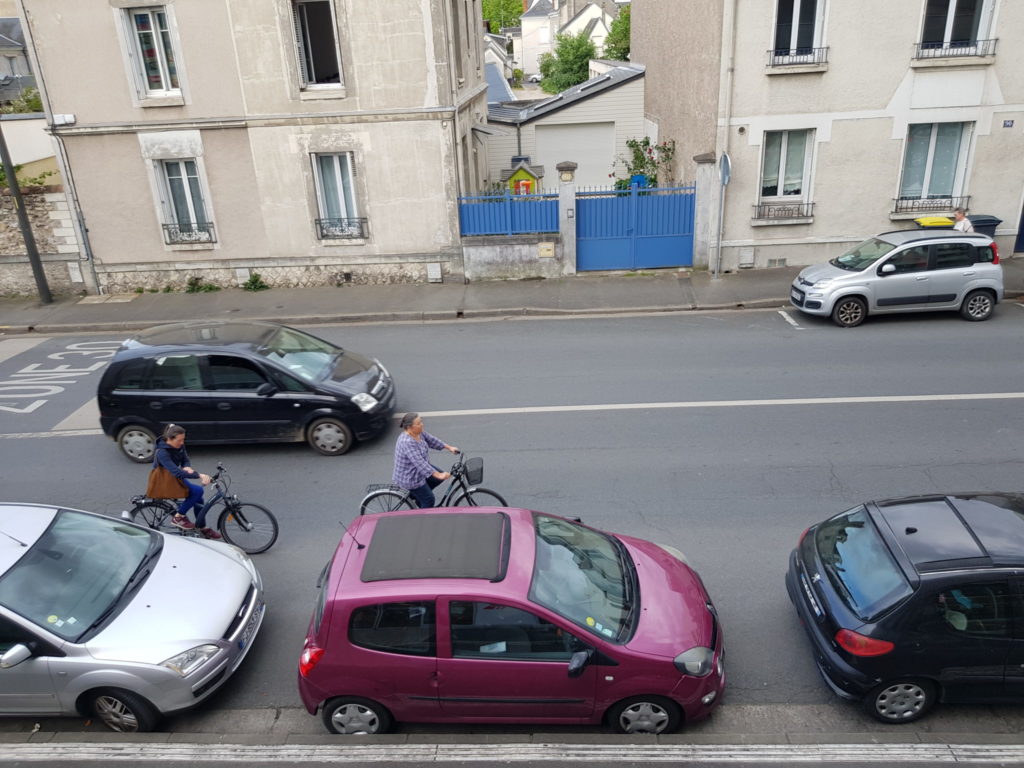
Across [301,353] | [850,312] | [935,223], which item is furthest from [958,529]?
[935,223]

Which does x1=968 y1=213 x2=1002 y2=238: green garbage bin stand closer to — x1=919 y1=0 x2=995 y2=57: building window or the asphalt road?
the asphalt road

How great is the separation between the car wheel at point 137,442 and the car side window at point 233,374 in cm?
107

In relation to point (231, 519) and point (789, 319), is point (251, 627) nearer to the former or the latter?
point (231, 519)

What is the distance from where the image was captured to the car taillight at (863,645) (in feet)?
17.1

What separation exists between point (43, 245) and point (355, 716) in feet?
55.6

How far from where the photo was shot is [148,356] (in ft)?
31.7

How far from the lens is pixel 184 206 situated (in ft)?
58.7

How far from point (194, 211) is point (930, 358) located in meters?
15.5

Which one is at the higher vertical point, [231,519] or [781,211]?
[781,211]

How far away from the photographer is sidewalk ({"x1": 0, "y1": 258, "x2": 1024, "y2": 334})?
51.6 feet

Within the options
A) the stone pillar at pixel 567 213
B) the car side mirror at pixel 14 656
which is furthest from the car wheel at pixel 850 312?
the car side mirror at pixel 14 656

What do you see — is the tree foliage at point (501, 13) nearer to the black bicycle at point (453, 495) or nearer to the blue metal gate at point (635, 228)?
the blue metal gate at point (635, 228)

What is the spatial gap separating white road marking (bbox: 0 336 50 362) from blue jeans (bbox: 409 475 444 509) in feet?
35.7

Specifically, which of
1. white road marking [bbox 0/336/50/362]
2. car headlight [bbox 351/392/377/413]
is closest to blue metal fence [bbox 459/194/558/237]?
car headlight [bbox 351/392/377/413]
